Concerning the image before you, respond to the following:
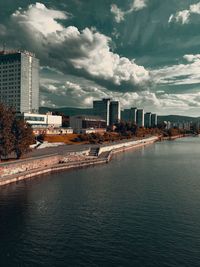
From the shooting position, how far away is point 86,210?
5619 centimetres

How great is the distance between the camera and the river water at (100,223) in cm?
3775

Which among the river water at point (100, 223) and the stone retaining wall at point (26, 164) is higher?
the stone retaining wall at point (26, 164)

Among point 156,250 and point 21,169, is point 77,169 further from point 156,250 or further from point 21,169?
point 156,250

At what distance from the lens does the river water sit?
37.8 meters

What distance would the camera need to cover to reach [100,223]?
49.2 metres

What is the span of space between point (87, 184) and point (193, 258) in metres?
44.8

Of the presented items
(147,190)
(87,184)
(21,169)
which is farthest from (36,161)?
(147,190)

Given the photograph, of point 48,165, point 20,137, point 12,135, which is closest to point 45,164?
point 48,165

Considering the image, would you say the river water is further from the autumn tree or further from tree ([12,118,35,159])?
tree ([12,118,35,159])

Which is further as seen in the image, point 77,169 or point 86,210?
point 77,169

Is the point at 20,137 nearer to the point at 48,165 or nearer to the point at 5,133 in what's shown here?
the point at 5,133

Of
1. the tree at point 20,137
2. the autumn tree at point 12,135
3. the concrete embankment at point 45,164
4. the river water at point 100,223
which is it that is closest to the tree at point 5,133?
the autumn tree at point 12,135

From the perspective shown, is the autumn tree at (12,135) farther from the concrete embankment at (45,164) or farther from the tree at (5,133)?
the concrete embankment at (45,164)

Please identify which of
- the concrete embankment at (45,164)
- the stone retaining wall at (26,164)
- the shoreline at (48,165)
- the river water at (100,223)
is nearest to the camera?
the river water at (100,223)
